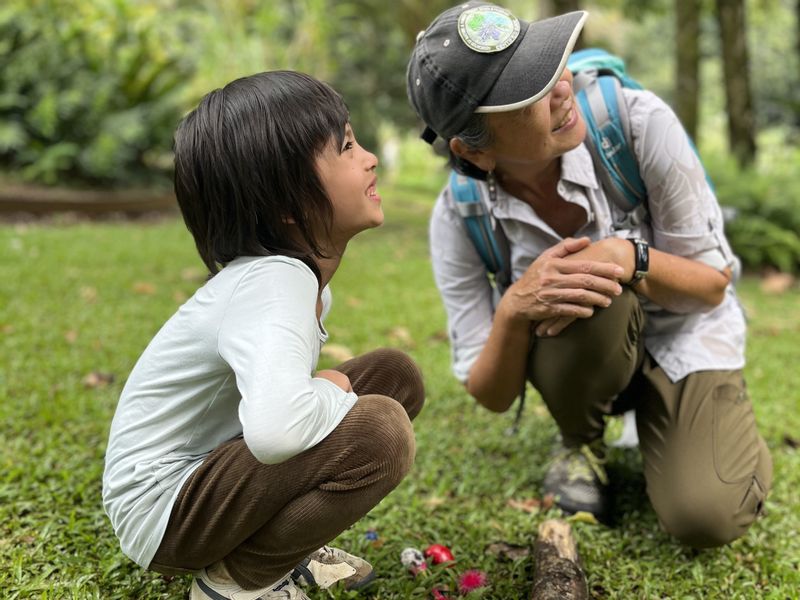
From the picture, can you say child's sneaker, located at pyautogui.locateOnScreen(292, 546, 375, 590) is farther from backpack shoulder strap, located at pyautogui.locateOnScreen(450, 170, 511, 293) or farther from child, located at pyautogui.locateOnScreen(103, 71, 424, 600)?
backpack shoulder strap, located at pyautogui.locateOnScreen(450, 170, 511, 293)

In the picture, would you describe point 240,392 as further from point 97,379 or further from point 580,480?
point 97,379

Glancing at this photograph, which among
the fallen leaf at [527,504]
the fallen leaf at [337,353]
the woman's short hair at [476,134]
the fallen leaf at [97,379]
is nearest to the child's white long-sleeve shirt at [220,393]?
the woman's short hair at [476,134]

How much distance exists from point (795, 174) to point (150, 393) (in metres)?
7.67

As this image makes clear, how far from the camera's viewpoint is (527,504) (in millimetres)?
2367

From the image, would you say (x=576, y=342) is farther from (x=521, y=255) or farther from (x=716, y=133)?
(x=716, y=133)

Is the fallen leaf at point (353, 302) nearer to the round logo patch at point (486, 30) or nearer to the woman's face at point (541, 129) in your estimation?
the woman's face at point (541, 129)

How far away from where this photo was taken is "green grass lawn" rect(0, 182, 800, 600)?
1906mm

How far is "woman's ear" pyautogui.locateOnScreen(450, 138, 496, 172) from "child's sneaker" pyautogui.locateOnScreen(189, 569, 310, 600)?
3.64ft

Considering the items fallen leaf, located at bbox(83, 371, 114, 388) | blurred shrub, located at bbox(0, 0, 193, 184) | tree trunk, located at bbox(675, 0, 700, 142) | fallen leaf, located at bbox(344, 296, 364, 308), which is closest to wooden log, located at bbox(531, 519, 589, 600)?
fallen leaf, located at bbox(83, 371, 114, 388)

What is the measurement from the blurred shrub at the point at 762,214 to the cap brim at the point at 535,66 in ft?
16.5

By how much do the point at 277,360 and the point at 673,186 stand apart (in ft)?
4.20

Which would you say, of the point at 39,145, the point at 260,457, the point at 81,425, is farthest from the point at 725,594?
the point at 39,145

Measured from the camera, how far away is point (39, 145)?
8.15 metres

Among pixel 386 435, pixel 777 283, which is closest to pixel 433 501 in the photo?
pixel 386 435
